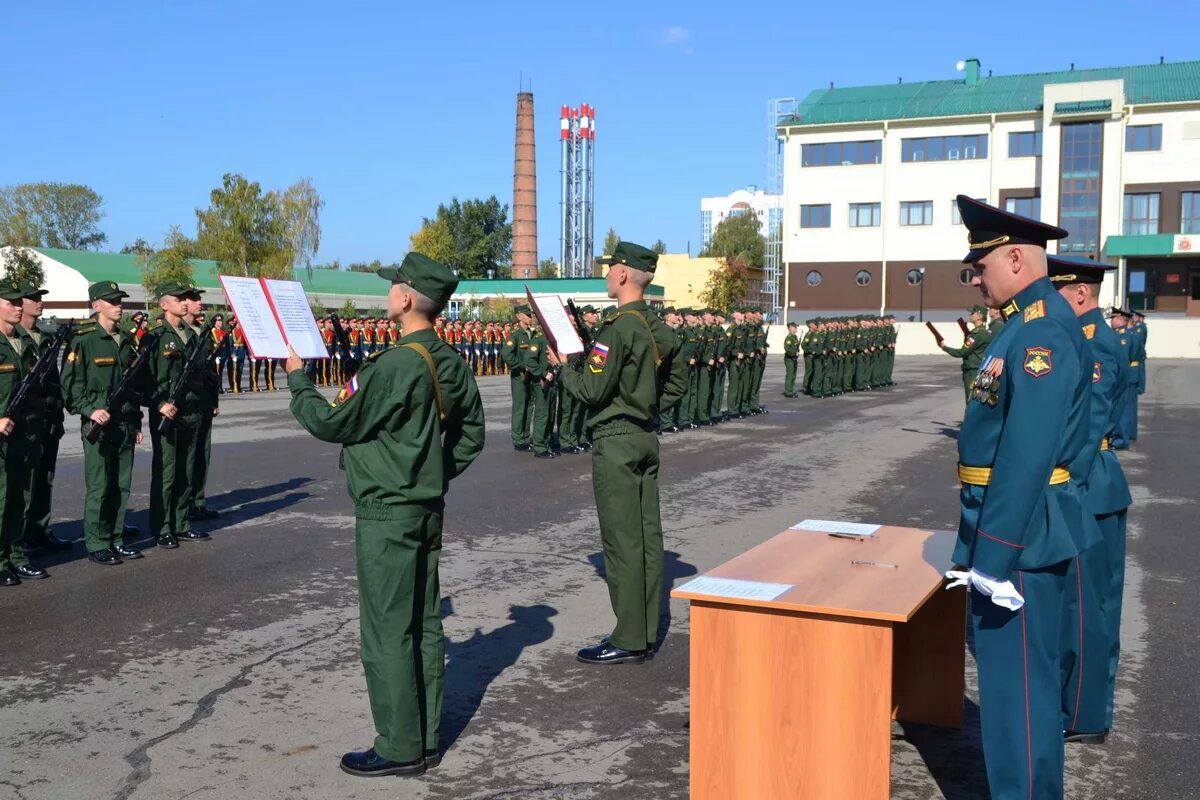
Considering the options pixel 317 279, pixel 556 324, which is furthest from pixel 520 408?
pixel 317 279

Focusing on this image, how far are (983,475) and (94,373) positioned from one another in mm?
7078

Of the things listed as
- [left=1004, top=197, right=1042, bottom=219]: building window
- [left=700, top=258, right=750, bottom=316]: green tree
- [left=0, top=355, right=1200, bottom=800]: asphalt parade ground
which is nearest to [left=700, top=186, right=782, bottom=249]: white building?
[left=700, top=258, right=750, bottom=316]: green tree

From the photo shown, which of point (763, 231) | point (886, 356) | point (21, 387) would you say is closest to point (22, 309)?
point (21, 387)

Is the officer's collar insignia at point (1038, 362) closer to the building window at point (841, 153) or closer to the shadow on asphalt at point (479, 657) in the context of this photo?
the shadow on asphalt at point (479, 657)

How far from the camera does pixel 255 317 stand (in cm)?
490

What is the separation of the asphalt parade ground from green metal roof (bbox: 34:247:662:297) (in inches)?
1701

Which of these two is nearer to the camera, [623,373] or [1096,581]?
[1096,581]

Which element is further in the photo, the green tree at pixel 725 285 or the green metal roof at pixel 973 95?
the green tree at pixel 725 285

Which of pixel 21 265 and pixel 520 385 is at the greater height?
pixel 21 265

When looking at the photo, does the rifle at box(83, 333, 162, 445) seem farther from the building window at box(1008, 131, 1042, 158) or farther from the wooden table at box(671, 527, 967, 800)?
the building window at box(1008, 131, 1042, 158)

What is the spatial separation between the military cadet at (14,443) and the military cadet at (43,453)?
0.10 m

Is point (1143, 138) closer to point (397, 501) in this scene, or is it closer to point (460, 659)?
point (460, 659)

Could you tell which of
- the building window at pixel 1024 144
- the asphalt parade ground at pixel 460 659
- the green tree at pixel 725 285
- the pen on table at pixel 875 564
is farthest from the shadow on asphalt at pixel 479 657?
the green tree at pixel 725 285

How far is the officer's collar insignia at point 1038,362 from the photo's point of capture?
11.6 ft
